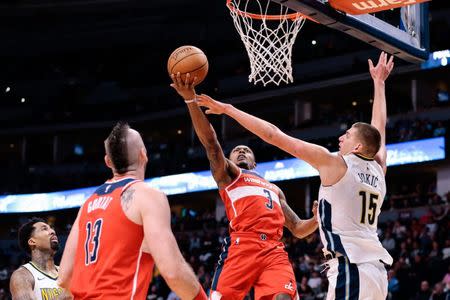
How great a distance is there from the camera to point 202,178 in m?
28.1

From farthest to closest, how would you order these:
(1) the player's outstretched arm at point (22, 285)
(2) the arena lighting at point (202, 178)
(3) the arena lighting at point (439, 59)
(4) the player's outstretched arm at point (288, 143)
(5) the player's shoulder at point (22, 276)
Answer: (3) the arena lighting at point (439, 59), (2) the arena lighting at point (202, 178), (5) the player's shoulder at point (22, 276), (1) the player's outstretched arm at point (22, 285), (4) the player's outstretched arm at point (288, 143)

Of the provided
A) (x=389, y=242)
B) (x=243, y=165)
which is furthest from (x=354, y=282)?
(x=389, y=242)

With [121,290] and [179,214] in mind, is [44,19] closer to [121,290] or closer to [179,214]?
[179,214]

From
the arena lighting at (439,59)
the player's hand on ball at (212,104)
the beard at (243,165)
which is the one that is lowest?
the beard at (243,165)

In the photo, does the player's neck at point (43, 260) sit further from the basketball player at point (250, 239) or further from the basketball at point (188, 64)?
the basketball at point (188, 64)

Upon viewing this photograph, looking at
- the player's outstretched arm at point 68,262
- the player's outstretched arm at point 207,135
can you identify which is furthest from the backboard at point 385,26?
the player's outstretched arm at point 68,262

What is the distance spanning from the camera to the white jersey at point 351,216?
212 inches

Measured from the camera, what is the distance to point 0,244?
3241 centimetres

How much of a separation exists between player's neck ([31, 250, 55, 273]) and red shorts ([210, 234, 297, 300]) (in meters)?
1.48

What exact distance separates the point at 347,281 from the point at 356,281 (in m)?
0.06

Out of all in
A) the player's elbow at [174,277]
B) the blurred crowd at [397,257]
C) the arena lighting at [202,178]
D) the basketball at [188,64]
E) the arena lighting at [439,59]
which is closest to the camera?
the player's elbow at [174,277]

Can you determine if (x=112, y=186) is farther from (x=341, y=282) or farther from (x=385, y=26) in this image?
(x=385, y=26)

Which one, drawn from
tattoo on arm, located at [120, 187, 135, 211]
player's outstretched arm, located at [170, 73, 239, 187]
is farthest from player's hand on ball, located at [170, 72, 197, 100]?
tattoo on arm, located at [120, 187, 135, 211]

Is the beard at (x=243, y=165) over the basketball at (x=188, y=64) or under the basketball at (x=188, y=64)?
under
